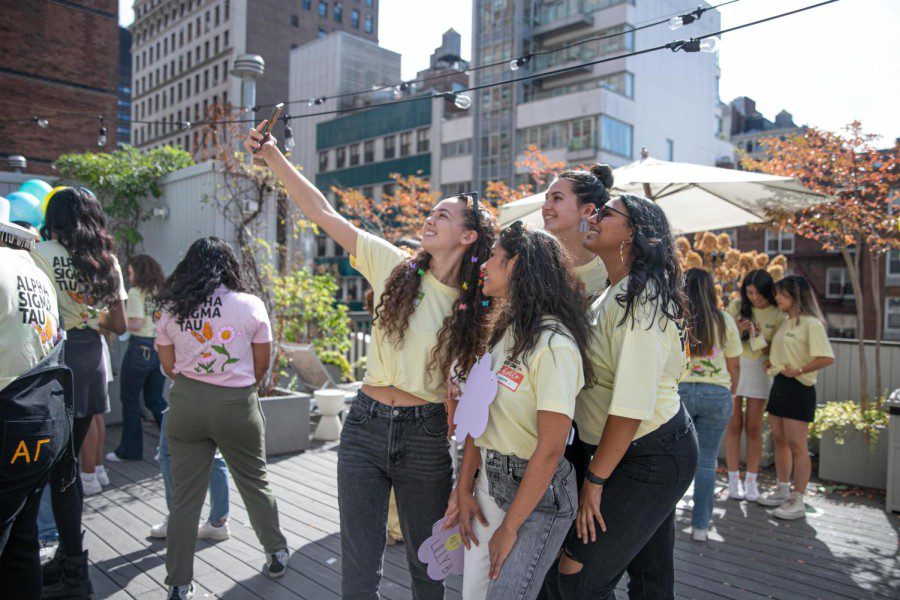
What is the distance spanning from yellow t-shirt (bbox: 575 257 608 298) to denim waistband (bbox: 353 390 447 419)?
2.87 feet

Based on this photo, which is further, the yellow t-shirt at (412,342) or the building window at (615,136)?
the building window at (615,136)

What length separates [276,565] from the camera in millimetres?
3664

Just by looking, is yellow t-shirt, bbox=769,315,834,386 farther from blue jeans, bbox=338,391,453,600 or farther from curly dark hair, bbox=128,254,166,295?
curly dark hair, bbox=128,254,166,295

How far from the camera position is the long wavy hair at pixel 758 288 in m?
5.70

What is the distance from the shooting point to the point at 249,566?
3.81 metres

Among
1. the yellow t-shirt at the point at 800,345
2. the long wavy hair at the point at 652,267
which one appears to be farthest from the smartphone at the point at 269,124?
the yellow t-shirt at the point at 800,345

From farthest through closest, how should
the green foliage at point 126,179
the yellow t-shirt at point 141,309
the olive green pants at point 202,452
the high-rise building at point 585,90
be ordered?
1. the high-rise building at point 585,90
2. the green foliage at point 126,179
3. the yellow t-shirt at point 141,309
4. the olive green pants at point 202,452

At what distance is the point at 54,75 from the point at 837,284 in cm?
3666

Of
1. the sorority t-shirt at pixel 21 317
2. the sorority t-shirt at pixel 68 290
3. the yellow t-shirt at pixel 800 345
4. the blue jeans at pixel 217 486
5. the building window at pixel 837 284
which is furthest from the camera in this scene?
the building window at pixel 837 284

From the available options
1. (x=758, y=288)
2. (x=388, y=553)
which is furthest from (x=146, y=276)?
(x=758, y=288)

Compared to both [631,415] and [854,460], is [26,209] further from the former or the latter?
[854,460]

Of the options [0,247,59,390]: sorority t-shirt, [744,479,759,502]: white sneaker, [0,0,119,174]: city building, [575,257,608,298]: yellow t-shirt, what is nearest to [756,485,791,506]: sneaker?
[744,479,759,502]: white sneaker

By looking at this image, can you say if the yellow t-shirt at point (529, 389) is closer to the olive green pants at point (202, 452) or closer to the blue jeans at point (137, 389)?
the olive green pants at point (202, 452)

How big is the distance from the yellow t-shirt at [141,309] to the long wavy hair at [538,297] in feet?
15.8
